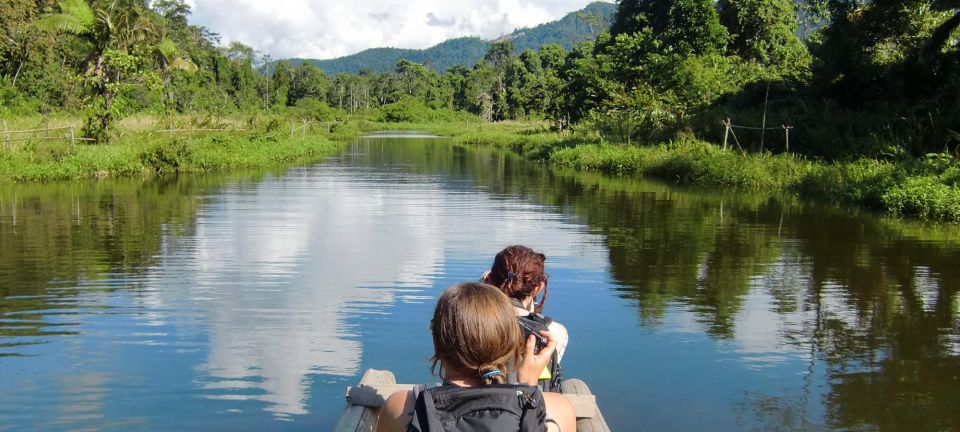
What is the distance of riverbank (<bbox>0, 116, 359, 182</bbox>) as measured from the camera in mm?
21969

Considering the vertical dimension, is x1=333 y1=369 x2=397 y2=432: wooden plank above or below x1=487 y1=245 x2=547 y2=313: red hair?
below

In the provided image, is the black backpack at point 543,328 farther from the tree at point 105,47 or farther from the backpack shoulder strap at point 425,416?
the tree at point 105,47

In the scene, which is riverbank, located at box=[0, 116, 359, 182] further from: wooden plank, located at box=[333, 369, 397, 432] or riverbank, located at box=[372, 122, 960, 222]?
wooden plank, located at box=[333, 369, 397, 432]

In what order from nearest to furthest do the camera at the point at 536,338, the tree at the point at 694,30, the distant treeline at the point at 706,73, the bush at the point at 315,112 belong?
the camera at the point at 536,338, the distant treeline at the point at 706,73, the tree at the point at 694,30, the bush at the point at 315,112

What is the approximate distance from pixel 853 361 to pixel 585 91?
115 ft

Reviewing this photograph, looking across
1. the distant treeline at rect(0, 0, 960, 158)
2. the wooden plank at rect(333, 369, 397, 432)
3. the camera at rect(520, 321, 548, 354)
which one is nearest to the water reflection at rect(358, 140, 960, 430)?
the camera at rect(520, 321, 548, 354)

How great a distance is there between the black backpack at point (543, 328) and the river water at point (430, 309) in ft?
3.96

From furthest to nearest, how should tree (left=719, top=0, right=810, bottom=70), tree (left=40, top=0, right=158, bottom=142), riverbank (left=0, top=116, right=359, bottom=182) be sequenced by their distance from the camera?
tree (left=719, top=0, right=810, bottom=70) → tree (left=40, top=0, right=158, bottom=142) → riverbank (left=0, top=116, right=359, bottom=182)

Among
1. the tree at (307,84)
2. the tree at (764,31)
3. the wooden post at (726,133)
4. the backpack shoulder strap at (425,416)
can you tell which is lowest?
the backpack shoulder strap at (425,416)

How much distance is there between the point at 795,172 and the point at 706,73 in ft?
34.8

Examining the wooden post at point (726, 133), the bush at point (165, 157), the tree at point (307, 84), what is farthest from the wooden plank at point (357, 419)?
the tree at point (307, 84)

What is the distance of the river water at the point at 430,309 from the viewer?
577 cm

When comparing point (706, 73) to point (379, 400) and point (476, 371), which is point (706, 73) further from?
point (476, 371)

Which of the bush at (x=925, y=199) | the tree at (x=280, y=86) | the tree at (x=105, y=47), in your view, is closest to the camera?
the bush at (x=925, y=199)
